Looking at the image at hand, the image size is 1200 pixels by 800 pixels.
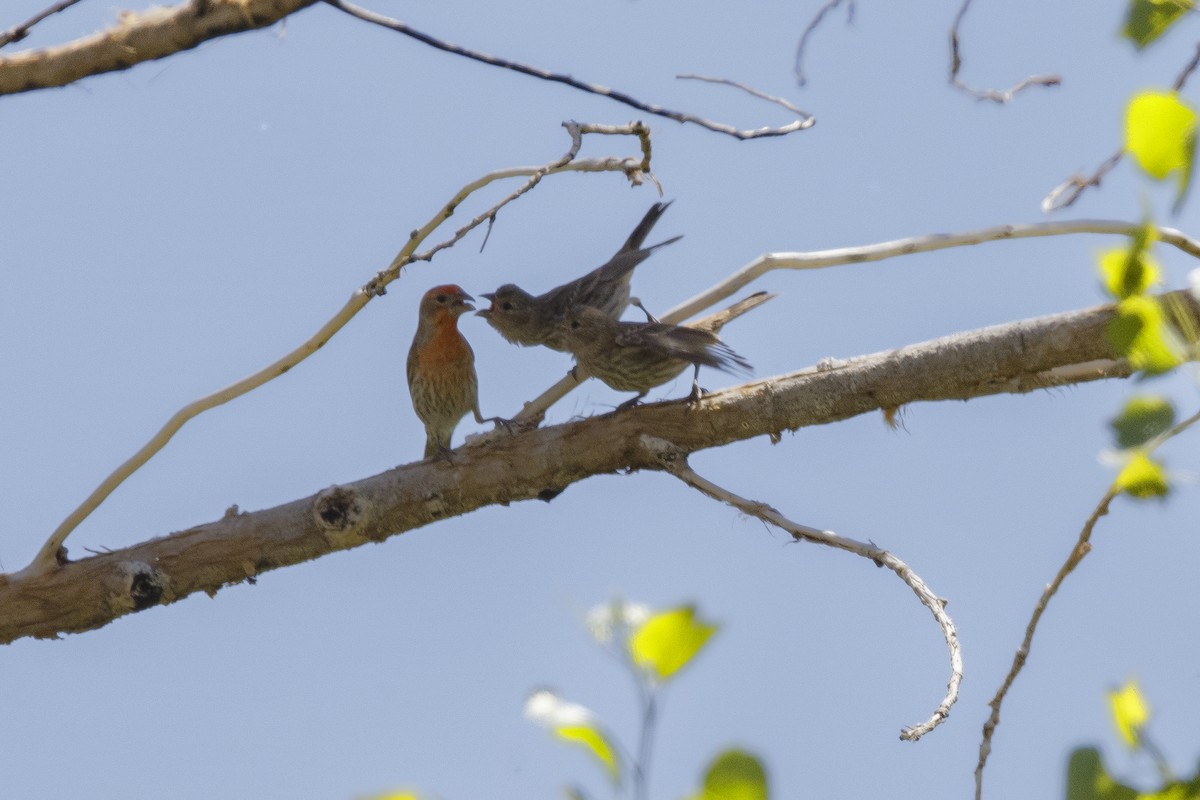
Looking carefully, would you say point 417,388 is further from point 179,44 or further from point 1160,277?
point 1160,277

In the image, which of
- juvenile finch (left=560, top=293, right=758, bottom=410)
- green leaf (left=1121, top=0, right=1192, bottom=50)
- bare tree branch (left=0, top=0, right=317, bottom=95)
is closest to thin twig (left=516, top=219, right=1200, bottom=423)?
juvenile finch (left=560, top=293, right=758, bottom=410)

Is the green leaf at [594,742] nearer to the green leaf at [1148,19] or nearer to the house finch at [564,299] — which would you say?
the green leaf at [1148,19]

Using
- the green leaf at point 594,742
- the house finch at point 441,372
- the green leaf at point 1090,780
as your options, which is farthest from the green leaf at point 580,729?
the house finch at point 441,372

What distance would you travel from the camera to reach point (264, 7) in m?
3.74

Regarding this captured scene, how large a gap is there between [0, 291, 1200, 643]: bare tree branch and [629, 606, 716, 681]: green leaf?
13.9ft

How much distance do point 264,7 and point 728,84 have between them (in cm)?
222

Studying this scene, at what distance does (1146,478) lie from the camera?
3.89 ft

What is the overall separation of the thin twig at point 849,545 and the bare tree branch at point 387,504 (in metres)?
0.07

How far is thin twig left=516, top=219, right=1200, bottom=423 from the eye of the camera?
474cm

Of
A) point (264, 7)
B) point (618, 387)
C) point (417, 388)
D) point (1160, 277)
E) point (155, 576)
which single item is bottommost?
point (1160, 277)

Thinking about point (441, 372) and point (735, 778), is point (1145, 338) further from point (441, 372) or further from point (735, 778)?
point (441, 372)

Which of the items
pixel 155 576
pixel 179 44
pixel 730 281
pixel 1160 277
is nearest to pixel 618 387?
pixel 730 281

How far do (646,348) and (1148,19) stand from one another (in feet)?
16.5

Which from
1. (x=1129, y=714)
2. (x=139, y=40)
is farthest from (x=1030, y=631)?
(x=139, y=40)
